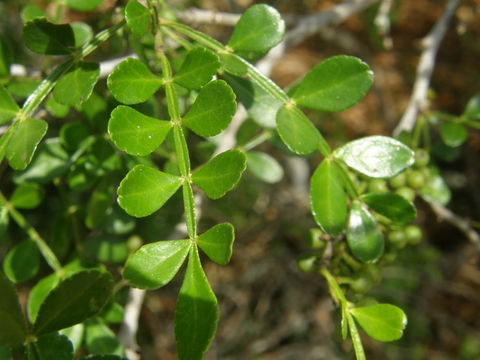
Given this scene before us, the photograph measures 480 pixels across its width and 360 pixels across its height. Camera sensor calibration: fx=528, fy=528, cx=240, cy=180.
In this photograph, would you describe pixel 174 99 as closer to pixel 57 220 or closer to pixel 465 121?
pixel 57 220

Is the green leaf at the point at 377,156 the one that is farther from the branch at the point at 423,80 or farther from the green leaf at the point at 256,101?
the branch at the point at 423,80

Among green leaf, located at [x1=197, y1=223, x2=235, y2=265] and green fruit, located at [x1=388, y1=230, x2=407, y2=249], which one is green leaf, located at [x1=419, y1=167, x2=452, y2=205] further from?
green leaf, located at [x1=197, y1=223, x2=235, y2=265]

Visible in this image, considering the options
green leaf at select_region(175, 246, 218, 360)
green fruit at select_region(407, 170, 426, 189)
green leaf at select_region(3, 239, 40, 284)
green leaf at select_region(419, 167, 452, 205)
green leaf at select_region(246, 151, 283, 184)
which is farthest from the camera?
green leaf at select_region(246, 151, 283, 184)

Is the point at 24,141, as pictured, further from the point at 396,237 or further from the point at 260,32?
the point at 396,237

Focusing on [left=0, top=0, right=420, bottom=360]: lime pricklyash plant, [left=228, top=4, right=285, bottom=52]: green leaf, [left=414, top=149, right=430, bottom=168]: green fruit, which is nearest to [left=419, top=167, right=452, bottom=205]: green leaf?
[left=414, top=149, right=430, bottom=168]: green fruit

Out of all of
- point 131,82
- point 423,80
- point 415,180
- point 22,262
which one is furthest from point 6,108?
point 423,80
